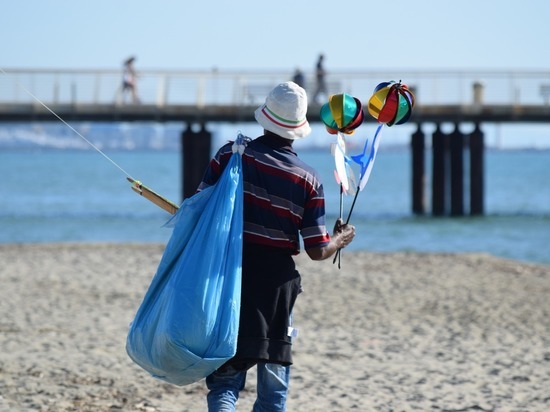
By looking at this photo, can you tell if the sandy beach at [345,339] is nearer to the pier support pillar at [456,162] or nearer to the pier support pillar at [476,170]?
the pier support pillar at [456,162]

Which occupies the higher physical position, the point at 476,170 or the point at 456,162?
the point at 456,162

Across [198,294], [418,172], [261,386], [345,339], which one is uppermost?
[418,172]

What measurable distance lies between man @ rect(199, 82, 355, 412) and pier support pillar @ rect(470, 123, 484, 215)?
25.4 metres

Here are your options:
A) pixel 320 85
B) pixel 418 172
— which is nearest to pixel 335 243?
pixel 320 85

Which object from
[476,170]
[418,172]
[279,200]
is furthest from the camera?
[418,172]

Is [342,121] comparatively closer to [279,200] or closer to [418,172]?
[279,200]

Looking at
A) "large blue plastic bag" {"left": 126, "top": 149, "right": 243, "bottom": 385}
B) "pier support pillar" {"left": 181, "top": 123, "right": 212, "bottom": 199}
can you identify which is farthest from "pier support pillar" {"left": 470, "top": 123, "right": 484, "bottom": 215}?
"large blue plastic bag" {"left": 126, "top": 149, "right": 243, "bottom": 385}

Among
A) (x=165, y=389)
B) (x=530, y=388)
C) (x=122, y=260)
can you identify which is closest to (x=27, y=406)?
(x=165, y=389)

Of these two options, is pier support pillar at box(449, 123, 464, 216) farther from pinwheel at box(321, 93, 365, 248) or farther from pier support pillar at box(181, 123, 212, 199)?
pinwheel at box(321, 93, 365, 248)

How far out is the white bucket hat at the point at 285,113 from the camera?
14.7ft

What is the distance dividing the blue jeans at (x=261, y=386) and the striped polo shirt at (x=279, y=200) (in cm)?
51

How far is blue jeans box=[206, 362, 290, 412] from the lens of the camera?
4.44 meters

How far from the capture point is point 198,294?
4.22 m

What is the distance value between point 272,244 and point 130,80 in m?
23.2
